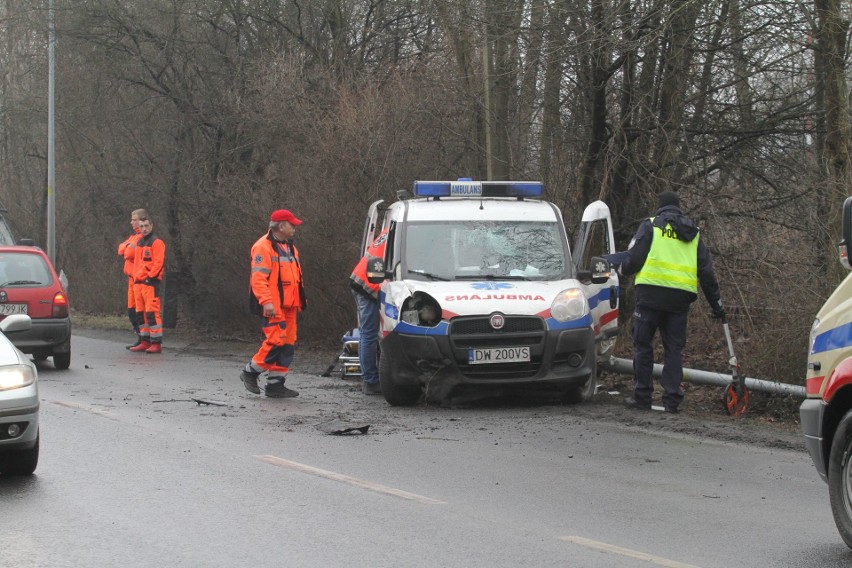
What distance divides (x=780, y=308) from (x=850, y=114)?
2.61m

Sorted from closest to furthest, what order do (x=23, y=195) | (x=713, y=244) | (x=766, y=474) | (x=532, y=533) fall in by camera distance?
(x=532, y=533) < (x=766, y=474) < (x=713, y=244) < (x=23, y=195)

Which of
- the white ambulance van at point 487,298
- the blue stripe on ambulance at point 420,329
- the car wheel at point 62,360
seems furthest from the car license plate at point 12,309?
the blue stripe on ambulance at point 420,329

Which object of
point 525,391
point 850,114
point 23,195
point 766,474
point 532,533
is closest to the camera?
point 532,533

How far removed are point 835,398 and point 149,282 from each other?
14.1 m

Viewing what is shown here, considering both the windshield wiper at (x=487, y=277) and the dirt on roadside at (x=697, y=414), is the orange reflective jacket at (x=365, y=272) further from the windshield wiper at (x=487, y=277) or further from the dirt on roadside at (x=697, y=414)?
the dirt on roadside at (x=697, y=414)

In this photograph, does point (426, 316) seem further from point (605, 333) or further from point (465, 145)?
point (465, 145)

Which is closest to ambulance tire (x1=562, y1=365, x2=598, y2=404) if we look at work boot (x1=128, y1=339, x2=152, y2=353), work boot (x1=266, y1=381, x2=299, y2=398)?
work boot (x1=266, y1=381, x2=299, y2=398)

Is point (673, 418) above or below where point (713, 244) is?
below

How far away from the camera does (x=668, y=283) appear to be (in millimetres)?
10875

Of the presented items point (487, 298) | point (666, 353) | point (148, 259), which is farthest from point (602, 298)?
point (148, 259)

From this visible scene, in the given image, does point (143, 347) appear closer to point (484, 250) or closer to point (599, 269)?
point (484, 250)

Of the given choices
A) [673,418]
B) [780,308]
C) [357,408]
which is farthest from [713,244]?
[357,408]

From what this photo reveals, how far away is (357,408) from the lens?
456 inches

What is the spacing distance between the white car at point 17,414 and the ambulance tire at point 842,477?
15.9 ft
